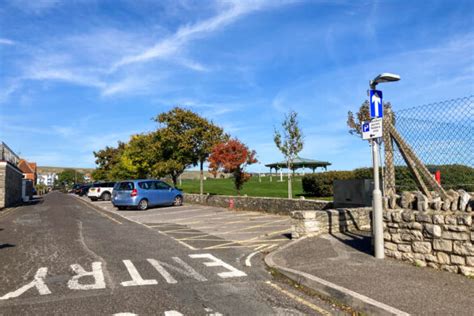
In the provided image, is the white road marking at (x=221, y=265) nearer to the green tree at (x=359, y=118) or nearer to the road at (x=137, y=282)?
the road at (x=137, y=282)

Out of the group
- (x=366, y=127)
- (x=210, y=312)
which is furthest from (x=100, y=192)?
(x=210, y=312)

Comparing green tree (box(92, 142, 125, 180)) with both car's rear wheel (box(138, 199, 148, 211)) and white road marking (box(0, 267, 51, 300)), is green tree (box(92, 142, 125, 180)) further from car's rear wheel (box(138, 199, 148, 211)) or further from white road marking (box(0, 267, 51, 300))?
white road marking (box(0, 267, 51, 300))

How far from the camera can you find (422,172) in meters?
7.32

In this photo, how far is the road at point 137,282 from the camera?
4.89 meters

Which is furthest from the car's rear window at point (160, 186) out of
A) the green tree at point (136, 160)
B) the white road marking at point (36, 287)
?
the white road marking at point (36, 287)

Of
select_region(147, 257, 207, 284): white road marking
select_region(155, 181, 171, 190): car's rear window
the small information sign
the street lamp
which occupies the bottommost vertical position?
select_region(147, 257, 207, 284): white road marking

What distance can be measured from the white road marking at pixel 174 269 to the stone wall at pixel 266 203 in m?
7.48

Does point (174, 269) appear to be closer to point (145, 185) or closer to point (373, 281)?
point (373, 281)

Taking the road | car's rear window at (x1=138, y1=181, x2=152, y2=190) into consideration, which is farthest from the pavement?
car's rear window at (x1=138, y1=181, x2=152, y2=190)

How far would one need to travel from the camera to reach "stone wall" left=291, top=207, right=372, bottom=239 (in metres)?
9.72

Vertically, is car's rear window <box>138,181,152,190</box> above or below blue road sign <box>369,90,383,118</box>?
below

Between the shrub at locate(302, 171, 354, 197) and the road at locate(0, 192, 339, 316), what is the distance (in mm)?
12418

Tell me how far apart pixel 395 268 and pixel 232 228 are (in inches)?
270

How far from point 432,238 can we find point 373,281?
4.58ft
